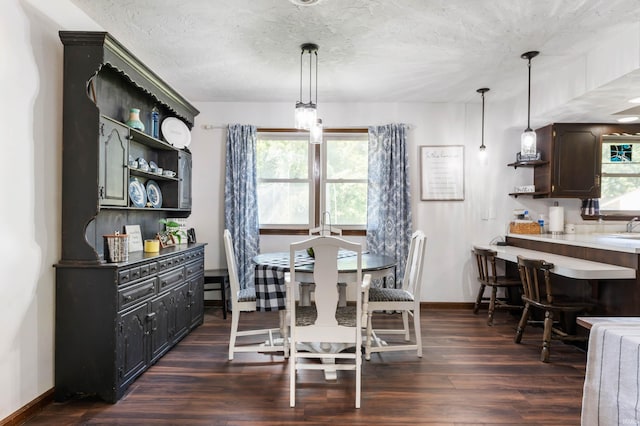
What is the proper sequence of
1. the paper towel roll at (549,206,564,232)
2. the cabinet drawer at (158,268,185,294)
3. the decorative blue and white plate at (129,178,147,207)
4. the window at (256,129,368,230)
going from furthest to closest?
the window at (256,129,368,230), the paper towel roll at (549,206,564,232), the decorative blue and white plate at (129,178,147,207), the cabinet drawer at (158,268,185,294)

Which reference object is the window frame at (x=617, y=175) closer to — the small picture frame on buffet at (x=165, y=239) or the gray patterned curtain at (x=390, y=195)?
the gray patterned curtain at (x=390, y=195)

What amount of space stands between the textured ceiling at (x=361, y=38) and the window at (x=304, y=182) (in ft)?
2.78

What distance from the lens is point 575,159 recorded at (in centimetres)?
454

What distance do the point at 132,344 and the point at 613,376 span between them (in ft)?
8.64

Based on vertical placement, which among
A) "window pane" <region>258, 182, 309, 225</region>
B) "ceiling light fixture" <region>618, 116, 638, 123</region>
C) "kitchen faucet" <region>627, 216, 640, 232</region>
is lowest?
"kitchen faucet" <region>627, 216, 640, 232</region>

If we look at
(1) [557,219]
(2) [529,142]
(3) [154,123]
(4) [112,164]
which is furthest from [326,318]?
(1) [557,219]

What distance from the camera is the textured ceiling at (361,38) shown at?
8.79 ft

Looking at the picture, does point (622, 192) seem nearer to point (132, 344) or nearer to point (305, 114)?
point (305, 114)

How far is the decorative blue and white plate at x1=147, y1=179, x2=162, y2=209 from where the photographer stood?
12.6 ft

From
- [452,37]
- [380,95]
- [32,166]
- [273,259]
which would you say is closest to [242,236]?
[273,259]

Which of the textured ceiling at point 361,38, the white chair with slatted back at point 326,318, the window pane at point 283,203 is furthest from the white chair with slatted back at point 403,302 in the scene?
the window pane at point 283,203

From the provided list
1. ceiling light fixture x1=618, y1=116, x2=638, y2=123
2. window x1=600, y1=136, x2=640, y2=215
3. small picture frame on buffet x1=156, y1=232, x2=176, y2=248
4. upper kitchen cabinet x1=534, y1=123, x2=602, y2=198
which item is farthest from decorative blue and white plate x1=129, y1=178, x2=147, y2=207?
window x1=600, y1=136, x2=640, y2=215

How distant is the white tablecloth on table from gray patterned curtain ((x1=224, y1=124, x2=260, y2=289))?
12.4 feet

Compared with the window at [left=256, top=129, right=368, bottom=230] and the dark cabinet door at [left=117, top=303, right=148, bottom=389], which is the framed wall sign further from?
the dark cabinet door at [left=117, top=303, right=148, bottom=389]
